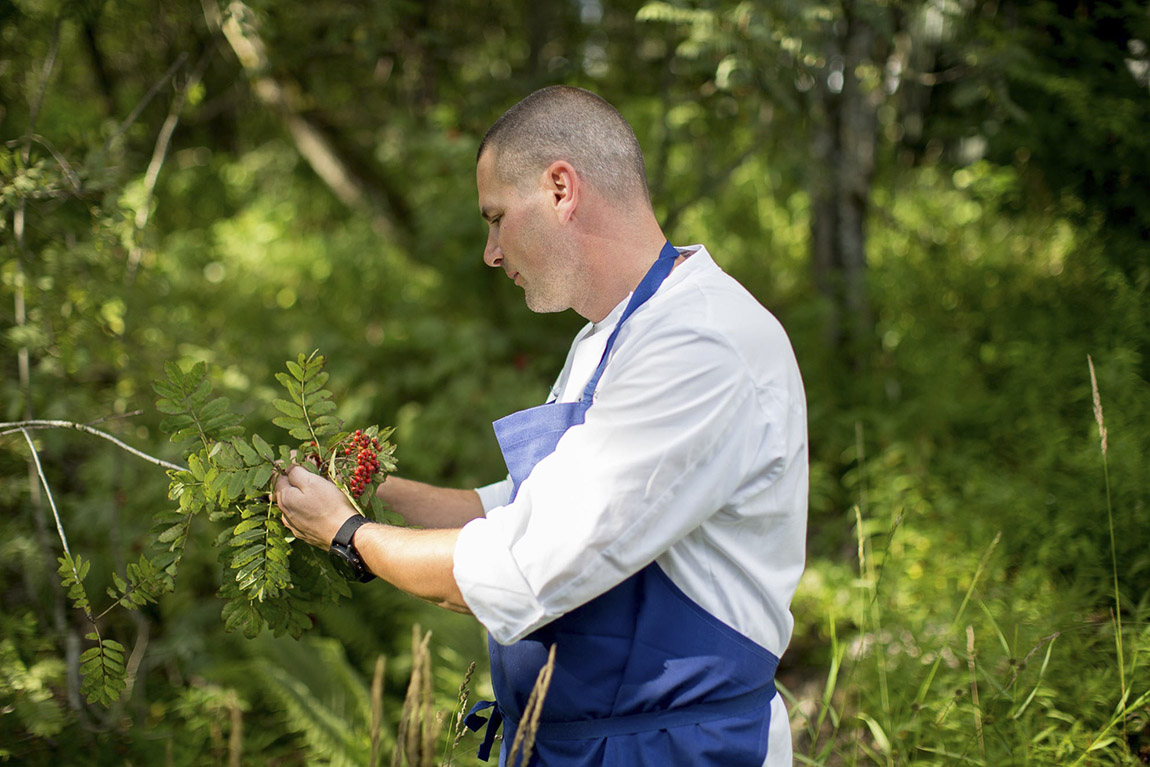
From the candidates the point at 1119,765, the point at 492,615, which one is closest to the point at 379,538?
the point at 492,615

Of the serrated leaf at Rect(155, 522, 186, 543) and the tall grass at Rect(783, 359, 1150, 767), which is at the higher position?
the serrated leaf at Rect(155, 522, 186, 543)

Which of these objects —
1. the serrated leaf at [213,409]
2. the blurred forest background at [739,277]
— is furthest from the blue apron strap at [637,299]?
the blurred forest background at [739,277]

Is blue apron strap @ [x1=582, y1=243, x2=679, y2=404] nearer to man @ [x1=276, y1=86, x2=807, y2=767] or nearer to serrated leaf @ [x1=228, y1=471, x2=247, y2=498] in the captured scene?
man @ [x1=276, y1=86, x2=807, y2=767]

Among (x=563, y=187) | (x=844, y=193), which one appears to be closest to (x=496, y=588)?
(x=563, y=187)

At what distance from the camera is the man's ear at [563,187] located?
72.4 inches

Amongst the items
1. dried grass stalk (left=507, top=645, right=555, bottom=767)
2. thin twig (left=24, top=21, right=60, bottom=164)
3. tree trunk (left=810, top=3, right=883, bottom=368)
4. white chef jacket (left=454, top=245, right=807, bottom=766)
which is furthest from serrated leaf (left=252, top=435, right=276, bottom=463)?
tree trunk (left=810, top=3, right=883, bottom=368)

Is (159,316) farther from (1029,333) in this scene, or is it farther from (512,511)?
(1029,333)

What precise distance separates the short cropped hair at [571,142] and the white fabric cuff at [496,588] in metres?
0.82

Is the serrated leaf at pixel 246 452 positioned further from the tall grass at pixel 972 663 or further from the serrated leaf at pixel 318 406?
the tall grass at pixel 972 663

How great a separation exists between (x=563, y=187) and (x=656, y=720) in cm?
112

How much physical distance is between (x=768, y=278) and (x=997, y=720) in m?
3.95

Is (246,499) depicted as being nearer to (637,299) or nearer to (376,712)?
(376,712)

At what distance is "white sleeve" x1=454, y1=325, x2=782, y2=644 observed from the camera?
145 cm

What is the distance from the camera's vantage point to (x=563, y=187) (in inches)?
72.9
